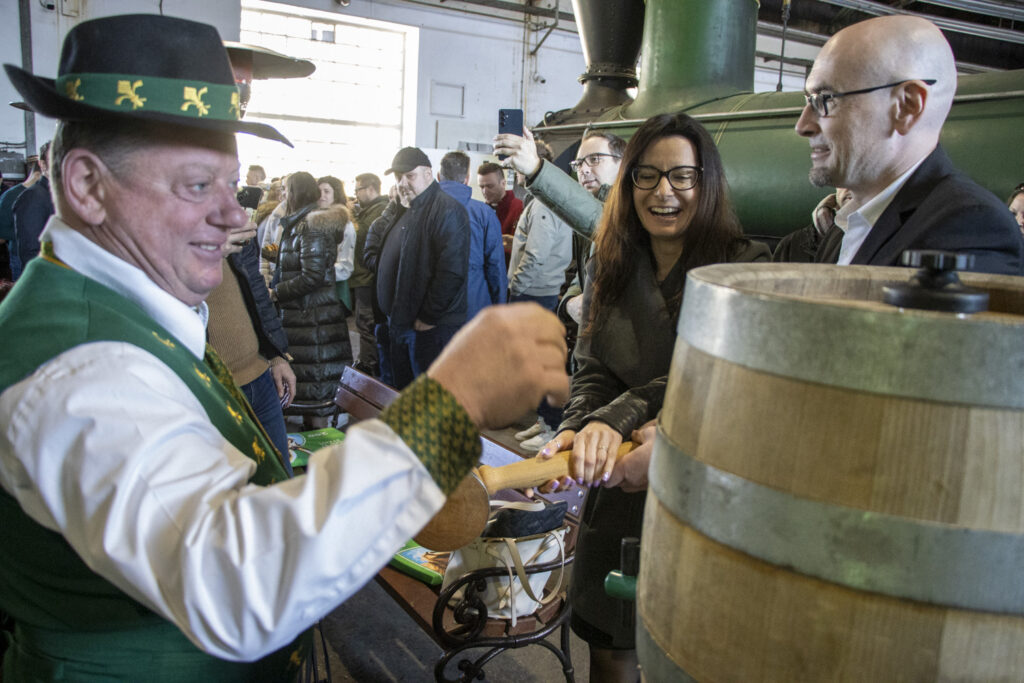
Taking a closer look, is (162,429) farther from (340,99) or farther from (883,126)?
(340,99)

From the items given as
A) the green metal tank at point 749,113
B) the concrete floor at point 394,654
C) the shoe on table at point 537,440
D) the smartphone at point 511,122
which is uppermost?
the green metal tank at point 749,113

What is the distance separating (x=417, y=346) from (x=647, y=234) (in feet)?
10.9

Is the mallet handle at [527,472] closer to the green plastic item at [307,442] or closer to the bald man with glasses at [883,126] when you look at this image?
the bald man with glasses at [883,126]

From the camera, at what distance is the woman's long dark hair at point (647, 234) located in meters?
1.80

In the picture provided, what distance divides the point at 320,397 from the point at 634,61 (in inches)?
169

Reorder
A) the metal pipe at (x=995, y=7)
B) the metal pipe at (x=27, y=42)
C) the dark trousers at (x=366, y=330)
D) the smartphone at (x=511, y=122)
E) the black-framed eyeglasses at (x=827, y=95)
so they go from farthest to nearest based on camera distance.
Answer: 1. the metal pipe at (x=27, y=42)
2. the metal pipe at (x=995, y=7)
3. the dark trousers at (x=366, y=330)
4. the smartphone at (x=511, y=122)
5. the black-framed eyeglasses at (x=827, y=95)

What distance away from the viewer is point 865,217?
168 cm

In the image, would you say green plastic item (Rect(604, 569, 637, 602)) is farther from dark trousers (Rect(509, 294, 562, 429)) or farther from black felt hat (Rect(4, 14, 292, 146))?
dark trousers (Rect(509, 294, 562, 429))

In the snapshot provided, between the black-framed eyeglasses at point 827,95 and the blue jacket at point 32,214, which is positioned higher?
the black-framed eyeglasses at point 827,95

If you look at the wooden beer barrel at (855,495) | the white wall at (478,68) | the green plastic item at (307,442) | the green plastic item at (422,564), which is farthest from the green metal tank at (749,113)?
the white wall at (478,68)

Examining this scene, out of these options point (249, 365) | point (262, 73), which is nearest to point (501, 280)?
point (262, 73)

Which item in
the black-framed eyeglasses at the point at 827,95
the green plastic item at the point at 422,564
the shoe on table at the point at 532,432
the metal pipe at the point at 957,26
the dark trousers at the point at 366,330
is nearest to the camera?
the black-framed eyeglasses at the point at 827,95

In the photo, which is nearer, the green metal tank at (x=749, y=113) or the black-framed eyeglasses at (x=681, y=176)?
the black-framed eyeglasses at (x=681, y=176)

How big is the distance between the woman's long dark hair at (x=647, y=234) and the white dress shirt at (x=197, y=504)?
3.89 ft
